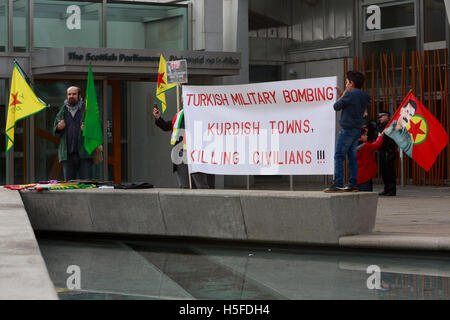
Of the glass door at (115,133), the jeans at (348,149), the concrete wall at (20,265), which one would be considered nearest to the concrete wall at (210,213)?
the jeans at (348,149)

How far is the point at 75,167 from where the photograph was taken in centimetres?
1424

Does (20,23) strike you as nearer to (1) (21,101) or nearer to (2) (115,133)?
(2) (115,133)

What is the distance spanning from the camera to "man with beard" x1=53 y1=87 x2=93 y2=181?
14055 mm

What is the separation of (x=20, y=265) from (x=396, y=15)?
748 inches

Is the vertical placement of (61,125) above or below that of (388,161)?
above

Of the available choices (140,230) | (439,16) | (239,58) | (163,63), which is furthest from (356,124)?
(439,16)

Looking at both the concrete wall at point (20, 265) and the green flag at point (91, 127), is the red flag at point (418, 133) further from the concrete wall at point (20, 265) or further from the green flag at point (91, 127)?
the concrete wall at point (20, 265)

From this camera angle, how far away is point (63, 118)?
14.1 m

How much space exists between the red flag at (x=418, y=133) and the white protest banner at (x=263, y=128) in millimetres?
4392

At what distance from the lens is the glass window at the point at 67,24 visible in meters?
20.6

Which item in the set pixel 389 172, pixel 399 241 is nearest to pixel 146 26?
pixel 389 172

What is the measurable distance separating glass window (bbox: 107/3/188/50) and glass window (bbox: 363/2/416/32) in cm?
518

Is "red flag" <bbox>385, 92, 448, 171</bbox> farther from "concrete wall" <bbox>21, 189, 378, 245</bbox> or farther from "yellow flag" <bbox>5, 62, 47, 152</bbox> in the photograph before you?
"yellow flag" <bbox>5, 62, 47, 152</bbox>

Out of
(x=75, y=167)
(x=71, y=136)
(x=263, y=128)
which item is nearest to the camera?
(x=263, y=128)
